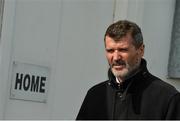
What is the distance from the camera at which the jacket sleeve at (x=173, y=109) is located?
274 centimetres

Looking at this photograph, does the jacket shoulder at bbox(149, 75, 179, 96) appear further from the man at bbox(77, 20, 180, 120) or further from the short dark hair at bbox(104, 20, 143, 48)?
the short dark hair at bbox(104, 20, 143, 48)

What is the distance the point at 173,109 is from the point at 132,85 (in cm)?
23

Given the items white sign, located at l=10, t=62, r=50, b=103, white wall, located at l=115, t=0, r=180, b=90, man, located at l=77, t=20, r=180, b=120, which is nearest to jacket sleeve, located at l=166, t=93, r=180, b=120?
man, located at l=77, t=20, r=180, b=120

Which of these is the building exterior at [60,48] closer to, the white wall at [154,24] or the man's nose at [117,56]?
the white wall at [154,24]

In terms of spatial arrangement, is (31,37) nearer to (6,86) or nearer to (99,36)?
(6,86)

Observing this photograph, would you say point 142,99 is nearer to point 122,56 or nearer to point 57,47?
point 122,56

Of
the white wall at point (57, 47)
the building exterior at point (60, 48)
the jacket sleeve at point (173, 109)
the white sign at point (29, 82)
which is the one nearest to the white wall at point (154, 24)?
the building exterior at point (60, 48)

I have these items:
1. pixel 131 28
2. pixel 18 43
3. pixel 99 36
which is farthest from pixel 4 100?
pixel 131 28

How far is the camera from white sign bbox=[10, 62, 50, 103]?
3740 mm

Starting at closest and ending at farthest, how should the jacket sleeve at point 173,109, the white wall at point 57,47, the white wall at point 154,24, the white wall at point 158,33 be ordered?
1. the jacket sleeve at point 173,109
2. the white wall at point 57,47
3. the white wall at point 154,24
4. the white wall at point 158,33

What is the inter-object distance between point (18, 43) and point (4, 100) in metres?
0.37

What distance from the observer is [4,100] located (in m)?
3.71

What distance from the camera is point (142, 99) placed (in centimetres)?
284

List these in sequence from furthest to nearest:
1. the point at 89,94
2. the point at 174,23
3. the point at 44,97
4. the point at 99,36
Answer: the point at 174,23, the point at 99,36, the point at 44,97, the point at 89,94
